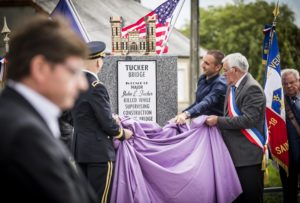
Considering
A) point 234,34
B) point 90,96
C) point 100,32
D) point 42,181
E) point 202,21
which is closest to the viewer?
point 42,181

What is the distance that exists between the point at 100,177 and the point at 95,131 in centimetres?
46

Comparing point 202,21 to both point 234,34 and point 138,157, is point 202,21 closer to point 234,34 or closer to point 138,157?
point 234,34

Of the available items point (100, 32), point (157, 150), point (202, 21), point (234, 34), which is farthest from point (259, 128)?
point (202, 21)

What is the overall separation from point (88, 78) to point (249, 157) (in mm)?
2008

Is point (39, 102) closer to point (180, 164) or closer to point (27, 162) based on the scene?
point (27, 162)

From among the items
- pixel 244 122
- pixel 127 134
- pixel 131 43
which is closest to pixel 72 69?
pixel 127 134

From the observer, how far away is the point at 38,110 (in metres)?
1.87

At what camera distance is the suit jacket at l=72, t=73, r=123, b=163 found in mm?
4875

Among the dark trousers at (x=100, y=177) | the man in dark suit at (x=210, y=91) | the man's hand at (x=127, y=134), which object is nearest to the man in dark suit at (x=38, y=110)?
the dark trousers at (x=100, y=177)

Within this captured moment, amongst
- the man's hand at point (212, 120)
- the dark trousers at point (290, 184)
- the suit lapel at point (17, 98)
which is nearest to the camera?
the suit lapel at point (17, 98)

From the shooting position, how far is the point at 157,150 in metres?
5.84

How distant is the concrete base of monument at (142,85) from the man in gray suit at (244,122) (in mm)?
1366

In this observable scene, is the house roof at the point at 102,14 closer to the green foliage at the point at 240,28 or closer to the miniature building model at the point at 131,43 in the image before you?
the green foliage at the point at 240,28

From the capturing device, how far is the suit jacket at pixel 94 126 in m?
4.88
